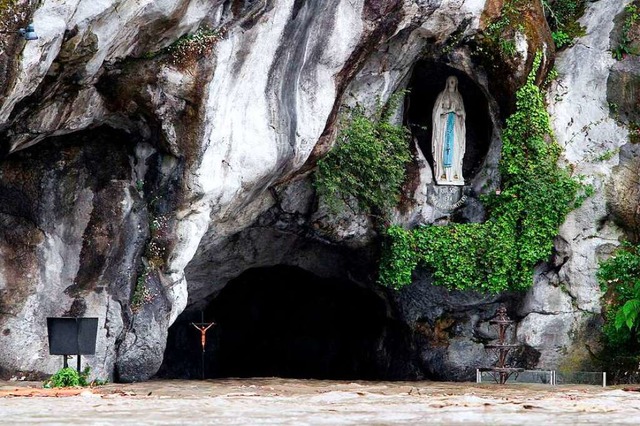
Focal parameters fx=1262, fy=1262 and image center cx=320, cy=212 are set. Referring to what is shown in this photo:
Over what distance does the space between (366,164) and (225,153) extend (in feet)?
8.78

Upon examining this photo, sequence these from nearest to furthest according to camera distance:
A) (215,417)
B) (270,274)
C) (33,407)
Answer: (215,417) < (33,407) < (270,274)

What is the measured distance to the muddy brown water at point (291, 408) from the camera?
30.6ft

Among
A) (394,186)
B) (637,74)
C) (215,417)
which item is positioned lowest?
(215,417)

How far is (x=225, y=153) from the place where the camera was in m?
15.5

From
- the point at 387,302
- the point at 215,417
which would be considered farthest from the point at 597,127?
the point at 215,417

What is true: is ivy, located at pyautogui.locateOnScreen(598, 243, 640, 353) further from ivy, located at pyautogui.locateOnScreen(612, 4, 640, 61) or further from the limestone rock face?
ivy, located at pyautogui.locateOnScreen(612, 4, 640, 61)

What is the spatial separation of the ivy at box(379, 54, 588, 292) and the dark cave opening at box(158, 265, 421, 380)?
2.38m

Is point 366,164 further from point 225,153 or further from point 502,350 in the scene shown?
point 502,350

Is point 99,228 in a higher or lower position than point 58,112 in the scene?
lower

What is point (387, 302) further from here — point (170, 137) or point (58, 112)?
point (58, 112)

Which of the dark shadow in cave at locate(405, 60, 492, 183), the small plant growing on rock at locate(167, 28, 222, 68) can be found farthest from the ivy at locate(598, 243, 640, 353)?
the small plant growing on rock at locate(167, 28, 222, 68)

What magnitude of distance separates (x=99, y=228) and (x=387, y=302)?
6.02 metres

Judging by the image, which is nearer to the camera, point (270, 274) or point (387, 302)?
point (387, 302)

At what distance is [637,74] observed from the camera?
18.7 m
